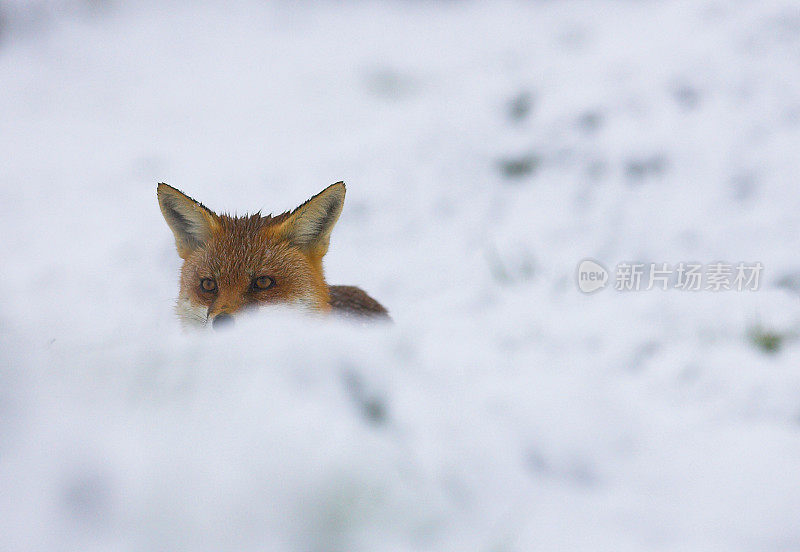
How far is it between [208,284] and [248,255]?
0.11 meters

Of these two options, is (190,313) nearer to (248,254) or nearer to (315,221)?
(248,254)

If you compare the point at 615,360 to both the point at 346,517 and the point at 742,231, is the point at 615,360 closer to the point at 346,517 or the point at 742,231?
the point at 742,231

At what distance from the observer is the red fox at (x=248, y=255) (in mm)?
1578

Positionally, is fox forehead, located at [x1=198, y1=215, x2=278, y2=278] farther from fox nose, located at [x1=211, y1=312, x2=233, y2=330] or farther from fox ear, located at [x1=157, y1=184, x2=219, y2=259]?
fox nose, located at [x1=211, y1=312, x2=233, y2=330]

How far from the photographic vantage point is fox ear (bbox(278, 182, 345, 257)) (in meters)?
1.61

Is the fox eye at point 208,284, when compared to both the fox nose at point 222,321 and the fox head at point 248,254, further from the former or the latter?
the fox nose at point 222,321

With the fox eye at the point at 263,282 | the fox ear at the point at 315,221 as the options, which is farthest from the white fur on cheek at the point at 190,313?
the fox ear at the point at 315,221

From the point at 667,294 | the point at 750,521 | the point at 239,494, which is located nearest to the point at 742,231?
the point at 667,294

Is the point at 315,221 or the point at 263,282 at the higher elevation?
the point at 315,221

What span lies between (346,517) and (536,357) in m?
0.83

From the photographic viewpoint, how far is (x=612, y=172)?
2.45 meters

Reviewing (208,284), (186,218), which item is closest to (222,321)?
(208,284)

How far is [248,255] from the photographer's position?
162 cm

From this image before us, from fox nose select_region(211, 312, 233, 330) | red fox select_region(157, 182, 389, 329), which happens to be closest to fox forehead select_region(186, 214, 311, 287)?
red fox select_region(157, 182, 389, 329)
